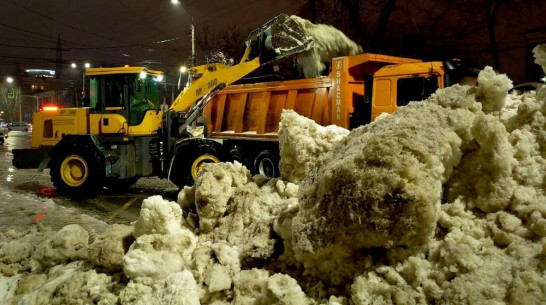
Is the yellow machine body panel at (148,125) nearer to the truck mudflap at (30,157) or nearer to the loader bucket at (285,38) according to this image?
the truck mudflap at (30,157)

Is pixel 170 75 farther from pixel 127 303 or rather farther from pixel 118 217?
pixel 127 303

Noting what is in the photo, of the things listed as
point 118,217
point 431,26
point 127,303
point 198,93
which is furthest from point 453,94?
point 431,26

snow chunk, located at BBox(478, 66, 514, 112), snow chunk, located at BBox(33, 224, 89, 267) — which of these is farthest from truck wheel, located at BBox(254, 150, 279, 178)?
snow chunk, located at BBox(478, 66, 514, 112)

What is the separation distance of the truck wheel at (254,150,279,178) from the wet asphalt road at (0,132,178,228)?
6.89 feet

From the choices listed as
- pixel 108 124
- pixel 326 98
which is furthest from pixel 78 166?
pixel 326 98

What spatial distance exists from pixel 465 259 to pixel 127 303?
231 cm

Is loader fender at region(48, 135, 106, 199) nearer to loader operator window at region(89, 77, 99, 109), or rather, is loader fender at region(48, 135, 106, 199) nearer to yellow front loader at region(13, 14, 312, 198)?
yellow front loader at region(13, 14, 312, 198)

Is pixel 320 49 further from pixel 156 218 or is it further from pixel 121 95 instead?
pixel 156 218

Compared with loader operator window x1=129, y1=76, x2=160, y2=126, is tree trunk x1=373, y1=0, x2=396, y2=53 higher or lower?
higher

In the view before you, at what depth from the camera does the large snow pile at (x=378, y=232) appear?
8.48ft

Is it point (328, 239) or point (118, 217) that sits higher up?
point (328, 239)

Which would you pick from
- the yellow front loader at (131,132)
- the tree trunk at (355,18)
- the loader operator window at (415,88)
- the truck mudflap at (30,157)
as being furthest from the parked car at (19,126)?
the loader operator window at (415,88)

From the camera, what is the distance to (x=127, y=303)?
3205 mm

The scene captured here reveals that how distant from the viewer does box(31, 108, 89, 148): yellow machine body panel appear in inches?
403
